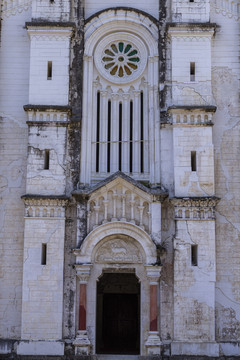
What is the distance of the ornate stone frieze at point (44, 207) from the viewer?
19719mm

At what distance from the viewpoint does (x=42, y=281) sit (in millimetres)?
19266

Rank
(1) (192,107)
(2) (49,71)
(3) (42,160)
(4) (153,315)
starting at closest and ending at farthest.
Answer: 1. (4) (153,315)
2. (3) (42,160)
3. (1) (192,107)
4. (2) (49,71)

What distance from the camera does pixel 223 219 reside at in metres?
20.1

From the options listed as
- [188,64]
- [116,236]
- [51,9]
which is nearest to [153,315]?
[116,236]

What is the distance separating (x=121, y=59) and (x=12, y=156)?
5.47 m

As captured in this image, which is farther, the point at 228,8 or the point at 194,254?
the point at 228,8

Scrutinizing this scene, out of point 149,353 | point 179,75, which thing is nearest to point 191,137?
point 179,75

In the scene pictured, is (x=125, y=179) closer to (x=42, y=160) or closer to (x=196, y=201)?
(x=196, y=201)

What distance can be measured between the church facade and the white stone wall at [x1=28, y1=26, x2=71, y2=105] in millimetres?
43

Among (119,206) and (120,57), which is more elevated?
(120,57)

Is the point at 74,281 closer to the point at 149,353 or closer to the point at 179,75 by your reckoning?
the point at 149,353

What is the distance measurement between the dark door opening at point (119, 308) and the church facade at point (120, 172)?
300 centimetres

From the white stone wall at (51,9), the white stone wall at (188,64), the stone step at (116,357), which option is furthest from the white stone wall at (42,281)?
the white stone wall at (51,9)

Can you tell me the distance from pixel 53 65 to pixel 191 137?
5596mm
